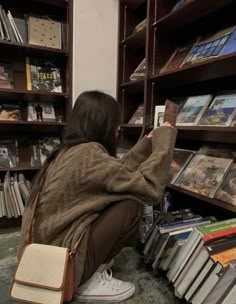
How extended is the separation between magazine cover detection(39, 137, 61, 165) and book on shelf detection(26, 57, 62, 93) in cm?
39

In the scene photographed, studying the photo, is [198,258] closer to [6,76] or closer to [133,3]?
[6,76]

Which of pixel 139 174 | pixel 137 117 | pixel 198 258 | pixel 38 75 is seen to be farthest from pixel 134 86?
pixel 198 258

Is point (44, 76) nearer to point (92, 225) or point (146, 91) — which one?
point (146, 91)

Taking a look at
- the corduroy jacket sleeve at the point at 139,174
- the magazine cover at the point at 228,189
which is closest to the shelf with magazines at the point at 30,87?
the corduroy jacket sleeve at the point at 139,174

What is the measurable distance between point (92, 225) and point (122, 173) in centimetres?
22

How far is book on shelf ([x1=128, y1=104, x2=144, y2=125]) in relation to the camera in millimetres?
2039

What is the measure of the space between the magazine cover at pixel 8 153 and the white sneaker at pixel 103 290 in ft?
3.80

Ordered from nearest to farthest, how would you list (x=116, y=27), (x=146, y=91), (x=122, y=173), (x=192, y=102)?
(x=122, y=173)
(x=192, y=102)
(x=146, y=91)
(x=116, y=27)

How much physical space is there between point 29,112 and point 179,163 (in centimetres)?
118

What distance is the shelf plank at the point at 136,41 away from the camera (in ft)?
6.23

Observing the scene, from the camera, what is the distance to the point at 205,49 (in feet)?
4.94

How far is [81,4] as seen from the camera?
2.08 meters

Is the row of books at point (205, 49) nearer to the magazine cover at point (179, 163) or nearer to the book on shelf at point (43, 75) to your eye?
the magazine cover at point (179, 163)

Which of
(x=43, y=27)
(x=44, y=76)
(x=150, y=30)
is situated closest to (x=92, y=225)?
(x=150, y=30)
